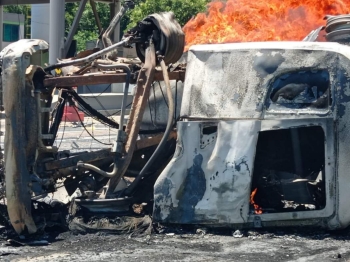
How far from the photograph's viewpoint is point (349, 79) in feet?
19.9

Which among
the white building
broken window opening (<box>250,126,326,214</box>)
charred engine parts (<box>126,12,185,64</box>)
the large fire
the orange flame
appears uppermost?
the white building

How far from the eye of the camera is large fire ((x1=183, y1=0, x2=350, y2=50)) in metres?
9.99

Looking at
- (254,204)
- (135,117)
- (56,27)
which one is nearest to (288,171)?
(254,204)

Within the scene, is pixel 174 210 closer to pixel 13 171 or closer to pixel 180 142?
pixel 180 142

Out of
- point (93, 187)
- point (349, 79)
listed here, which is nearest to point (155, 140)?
point (93, 187)

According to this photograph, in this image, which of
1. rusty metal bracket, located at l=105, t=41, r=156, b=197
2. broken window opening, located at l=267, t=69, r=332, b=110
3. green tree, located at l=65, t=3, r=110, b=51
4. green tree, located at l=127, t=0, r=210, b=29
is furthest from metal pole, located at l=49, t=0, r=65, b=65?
green tree, located at l=65, t=3, r=110, b=51

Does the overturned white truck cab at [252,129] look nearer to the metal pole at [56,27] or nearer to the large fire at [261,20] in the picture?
the large fire at [261,20]

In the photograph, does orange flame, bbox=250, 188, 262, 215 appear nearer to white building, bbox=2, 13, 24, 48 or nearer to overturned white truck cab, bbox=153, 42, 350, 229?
overturned white truck cab, bbox=153, 42, 350, 229

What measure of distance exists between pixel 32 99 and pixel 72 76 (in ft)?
1.54

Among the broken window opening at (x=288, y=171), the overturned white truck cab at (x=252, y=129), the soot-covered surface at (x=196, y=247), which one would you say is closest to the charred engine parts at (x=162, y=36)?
the overturned white truck cab at (x=252, y=129)

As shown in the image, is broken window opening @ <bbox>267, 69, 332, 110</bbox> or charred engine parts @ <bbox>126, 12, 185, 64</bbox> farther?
charred engine parts @ <bbox>126, 12, 185, 64</bbox>

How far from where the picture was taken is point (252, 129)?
611 cm

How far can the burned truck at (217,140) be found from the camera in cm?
610

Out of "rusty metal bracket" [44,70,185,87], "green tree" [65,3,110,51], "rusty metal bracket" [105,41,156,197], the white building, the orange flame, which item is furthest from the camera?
the white building
